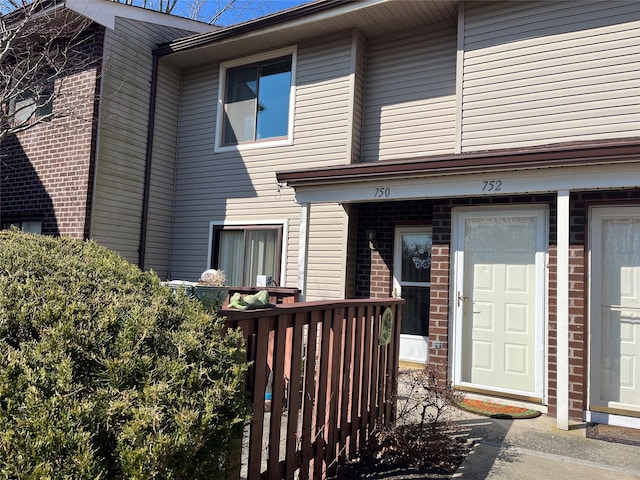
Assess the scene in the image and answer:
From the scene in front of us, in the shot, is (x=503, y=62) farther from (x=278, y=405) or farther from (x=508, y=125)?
(x=278, y=405)

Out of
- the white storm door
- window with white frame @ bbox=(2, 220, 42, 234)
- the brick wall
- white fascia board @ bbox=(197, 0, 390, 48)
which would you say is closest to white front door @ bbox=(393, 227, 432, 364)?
the white storm door

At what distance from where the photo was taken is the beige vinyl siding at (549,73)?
5.89 m

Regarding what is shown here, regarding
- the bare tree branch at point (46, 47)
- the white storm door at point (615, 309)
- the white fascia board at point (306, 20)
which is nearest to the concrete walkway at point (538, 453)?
the white storm door at point (615, 309)

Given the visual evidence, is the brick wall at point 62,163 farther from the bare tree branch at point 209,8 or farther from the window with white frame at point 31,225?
the bare tree branch at point 209,8

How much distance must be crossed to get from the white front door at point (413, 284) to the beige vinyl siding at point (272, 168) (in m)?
0.92

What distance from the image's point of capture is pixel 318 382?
3129mm

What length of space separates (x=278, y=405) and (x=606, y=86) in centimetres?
588

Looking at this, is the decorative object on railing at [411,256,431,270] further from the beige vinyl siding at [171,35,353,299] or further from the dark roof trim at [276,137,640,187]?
the dark roof trim at [276,137,640,187]

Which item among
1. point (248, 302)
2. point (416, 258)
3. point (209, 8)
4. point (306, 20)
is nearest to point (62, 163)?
point (306, 20)

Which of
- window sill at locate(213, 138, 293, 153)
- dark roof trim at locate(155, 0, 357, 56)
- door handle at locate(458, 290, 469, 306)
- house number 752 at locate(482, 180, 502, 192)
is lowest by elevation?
door handle at locate(458, 290, 469, 306)

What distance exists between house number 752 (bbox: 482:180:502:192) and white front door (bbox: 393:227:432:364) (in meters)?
1.90

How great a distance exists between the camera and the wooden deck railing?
2.45m

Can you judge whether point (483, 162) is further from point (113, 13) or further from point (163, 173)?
point (113, 13)

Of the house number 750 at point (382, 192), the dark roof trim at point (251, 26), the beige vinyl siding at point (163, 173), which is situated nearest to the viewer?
the house number 750 at point (382, 192)
